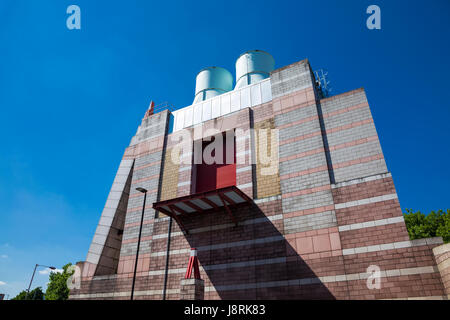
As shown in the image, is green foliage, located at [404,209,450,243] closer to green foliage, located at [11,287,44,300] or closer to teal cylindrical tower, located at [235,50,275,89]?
teal cylindrical tower, located at [235,50,275,89]

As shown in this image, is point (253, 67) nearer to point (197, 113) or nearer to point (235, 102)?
point (235, 102)

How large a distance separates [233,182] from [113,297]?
431 inches

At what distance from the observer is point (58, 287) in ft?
169

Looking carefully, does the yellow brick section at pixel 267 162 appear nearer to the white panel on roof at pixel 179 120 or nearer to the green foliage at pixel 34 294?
the white panel on roof at pixel 179 120

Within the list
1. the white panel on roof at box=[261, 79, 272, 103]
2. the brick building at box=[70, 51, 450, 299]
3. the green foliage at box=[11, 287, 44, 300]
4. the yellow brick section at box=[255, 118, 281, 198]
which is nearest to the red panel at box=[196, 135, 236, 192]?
the brick building at box=[70, 51, 450, 299]

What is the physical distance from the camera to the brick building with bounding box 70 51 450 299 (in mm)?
14031

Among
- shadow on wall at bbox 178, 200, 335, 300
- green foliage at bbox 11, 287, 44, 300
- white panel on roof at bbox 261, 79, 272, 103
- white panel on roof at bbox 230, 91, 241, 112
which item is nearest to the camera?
shadow on wall at bbox 178, 200, 335, 300

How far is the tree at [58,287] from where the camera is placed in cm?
5086

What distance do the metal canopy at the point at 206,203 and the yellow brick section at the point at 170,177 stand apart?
2211 mm

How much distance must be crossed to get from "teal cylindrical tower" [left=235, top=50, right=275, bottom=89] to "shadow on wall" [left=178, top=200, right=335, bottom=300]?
13372mm
